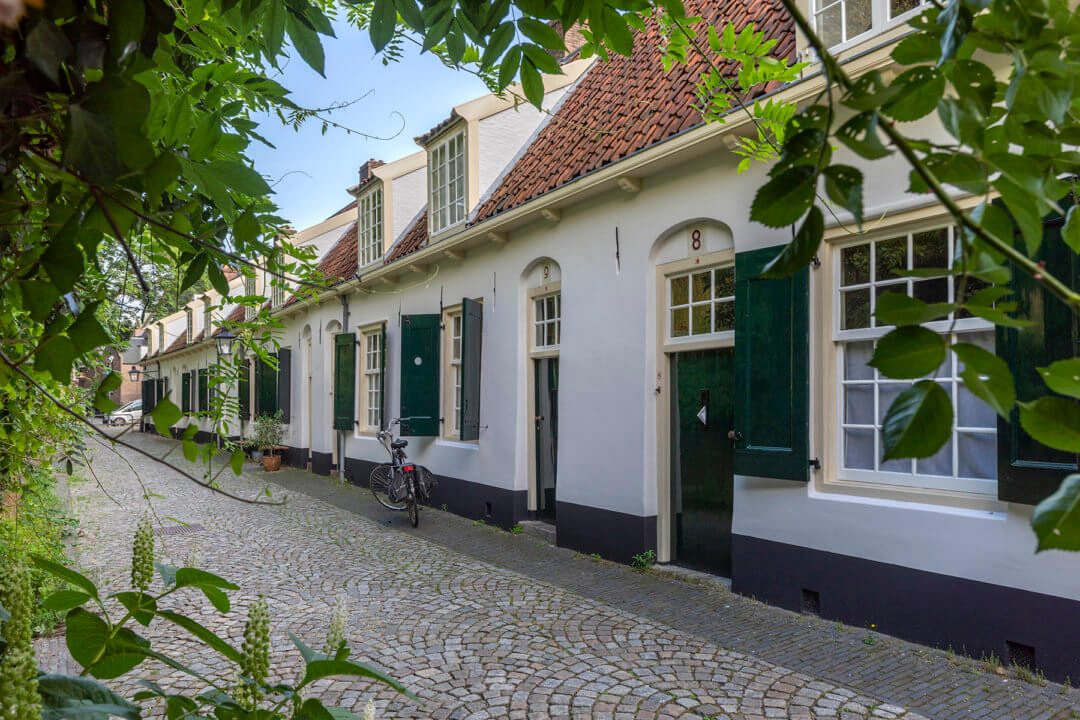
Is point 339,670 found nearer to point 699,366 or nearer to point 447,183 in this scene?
point 699,366

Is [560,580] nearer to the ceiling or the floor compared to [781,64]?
nearer to the floor

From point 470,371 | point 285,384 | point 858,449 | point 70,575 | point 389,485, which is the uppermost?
point 470,371

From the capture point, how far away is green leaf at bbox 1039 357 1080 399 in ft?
1.73

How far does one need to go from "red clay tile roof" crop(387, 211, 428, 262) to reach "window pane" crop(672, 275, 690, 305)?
17.8 feet

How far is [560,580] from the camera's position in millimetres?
6613

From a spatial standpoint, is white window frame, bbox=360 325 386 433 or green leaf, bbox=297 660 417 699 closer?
green leaf, bbox=297 660 417 699

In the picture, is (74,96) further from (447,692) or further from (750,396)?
(750,396)

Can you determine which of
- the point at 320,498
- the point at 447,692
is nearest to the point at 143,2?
the point at 447,692

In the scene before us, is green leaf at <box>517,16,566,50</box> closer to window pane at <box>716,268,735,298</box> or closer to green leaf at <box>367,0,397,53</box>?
green leaf at <box>367,0,397,53</box>

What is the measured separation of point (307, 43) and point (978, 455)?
477cm

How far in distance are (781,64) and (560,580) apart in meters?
5.44

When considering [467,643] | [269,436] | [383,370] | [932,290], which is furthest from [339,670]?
[269,436]

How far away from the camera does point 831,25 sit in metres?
5.62

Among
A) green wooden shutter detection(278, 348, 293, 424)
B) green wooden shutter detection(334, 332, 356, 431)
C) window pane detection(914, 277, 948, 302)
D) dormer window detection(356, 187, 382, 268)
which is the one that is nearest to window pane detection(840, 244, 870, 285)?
window pane detection(914, 277, 948, 302)
